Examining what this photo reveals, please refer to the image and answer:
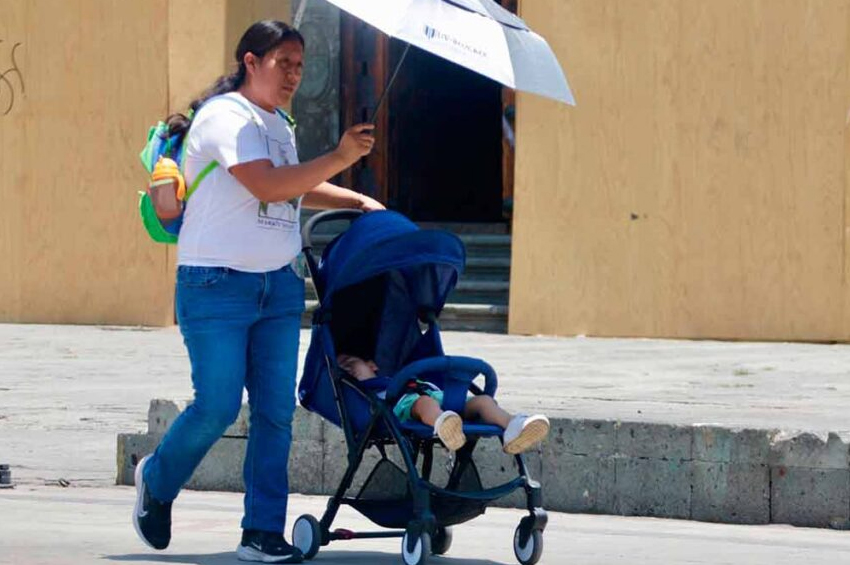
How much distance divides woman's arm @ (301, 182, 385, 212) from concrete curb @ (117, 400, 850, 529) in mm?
1565

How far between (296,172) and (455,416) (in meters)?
0.89

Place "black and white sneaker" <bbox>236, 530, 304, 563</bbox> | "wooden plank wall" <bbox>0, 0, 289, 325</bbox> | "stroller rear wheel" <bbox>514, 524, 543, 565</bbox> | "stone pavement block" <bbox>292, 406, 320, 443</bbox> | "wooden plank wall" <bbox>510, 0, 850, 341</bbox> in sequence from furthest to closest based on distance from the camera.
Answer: "wooden plank wall" <bbox>0, 0, 289, 325</bbox>
"wooden plank wall" <bbox>510, 0, 850, 341</bbox>
"stone pavement block" <bbox>292, 406, 320, 443</bbox>
"black and white sneaker" <bbox>236, 530, 304, 563</bbox>
"stroller rear wheel" <bbox>514, 524, 543, 565</bbox>

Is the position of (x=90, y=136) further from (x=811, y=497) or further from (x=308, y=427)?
(x=811, y=497)

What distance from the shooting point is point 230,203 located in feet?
20.4

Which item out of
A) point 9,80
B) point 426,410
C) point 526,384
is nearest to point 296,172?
point 426,410

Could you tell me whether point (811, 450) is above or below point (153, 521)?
above

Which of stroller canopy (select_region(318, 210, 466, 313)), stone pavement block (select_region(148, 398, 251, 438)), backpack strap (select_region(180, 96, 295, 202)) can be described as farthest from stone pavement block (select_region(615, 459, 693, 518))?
backpack strap (select_region(180, 96, 295, 202))

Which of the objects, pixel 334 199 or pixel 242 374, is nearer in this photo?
pixel 242 374

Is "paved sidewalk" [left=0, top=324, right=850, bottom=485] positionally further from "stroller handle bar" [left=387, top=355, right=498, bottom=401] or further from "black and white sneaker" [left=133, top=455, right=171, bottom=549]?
"black and white sneaker" [left=133, top=455, right=171, bottom=549]

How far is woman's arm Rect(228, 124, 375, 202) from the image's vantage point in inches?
239

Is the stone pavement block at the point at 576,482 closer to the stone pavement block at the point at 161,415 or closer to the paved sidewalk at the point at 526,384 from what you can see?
the paved sidewalk at the point at 526,384

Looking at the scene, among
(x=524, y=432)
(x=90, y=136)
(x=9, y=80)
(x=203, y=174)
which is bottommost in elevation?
(x=524, y=432)

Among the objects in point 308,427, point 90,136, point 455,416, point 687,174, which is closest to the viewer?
point 455,416

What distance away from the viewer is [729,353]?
12703 millimetres
